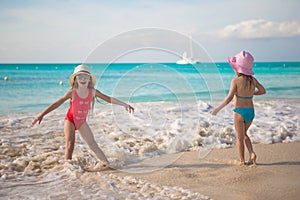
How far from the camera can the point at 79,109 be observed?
12.6 ft

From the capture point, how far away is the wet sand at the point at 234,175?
9.66 ft

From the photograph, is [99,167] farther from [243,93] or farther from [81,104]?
[243,93]

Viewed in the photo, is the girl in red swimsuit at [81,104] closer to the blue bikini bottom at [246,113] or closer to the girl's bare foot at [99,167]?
the girl's bare foot at [99,167]

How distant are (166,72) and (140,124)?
1.70 metres

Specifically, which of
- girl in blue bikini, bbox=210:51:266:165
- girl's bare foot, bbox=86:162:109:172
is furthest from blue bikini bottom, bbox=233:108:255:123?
girl's bare foot, bbox=86:162:109:172

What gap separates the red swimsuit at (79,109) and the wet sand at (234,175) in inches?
30.1

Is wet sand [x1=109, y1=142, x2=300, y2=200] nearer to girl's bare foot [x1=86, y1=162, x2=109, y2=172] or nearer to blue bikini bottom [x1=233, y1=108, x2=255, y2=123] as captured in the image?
girl's bare foot [x1=86, y1=162, x2=109, y2=172]

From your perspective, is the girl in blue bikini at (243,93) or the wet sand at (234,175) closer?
the wet sand at (234,175)

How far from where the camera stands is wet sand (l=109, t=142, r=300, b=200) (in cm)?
294

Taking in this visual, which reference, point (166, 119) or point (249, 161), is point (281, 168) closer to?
point (249, 161)

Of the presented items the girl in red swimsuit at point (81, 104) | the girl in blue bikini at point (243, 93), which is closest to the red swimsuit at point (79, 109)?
the girl in red swimsuit at point (81, 104)

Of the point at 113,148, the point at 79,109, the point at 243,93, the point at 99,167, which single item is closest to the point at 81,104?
the point at 79,109

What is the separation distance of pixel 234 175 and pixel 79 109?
1922mm

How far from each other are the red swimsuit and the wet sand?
76 centimetres
